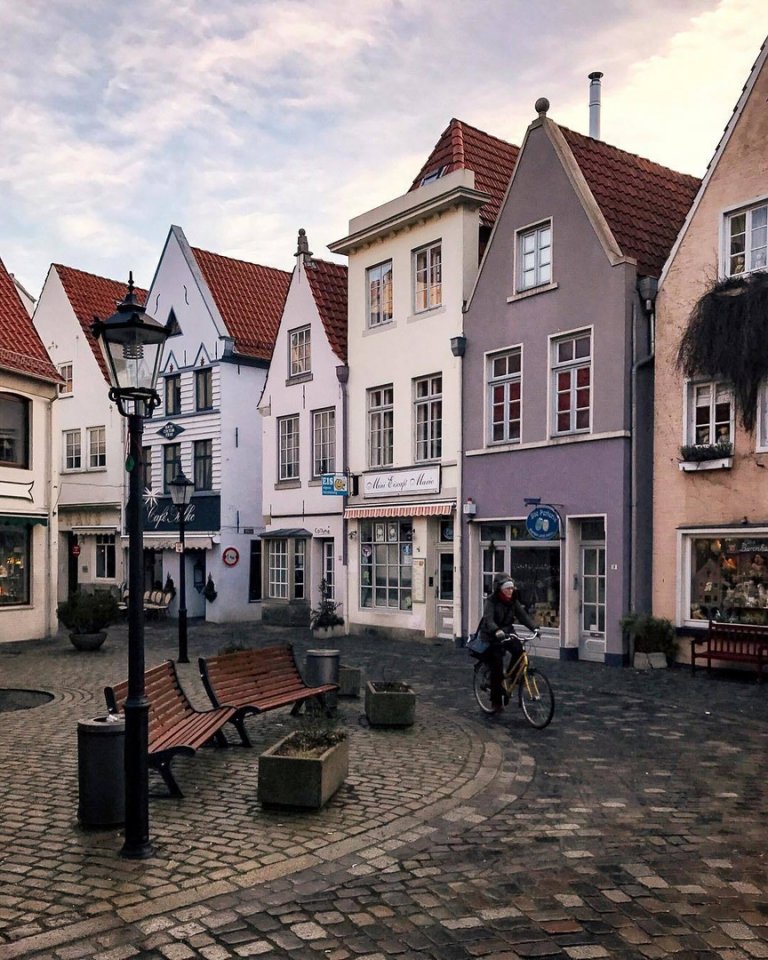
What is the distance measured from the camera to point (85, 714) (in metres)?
11.8

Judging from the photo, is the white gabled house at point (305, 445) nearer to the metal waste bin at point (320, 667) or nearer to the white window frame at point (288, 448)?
the white window frame at point (288, 448)

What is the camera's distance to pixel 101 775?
6.86 meters

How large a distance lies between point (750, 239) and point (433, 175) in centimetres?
939

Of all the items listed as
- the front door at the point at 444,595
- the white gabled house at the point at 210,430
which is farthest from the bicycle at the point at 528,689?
the white gabled house at the point at 210,430

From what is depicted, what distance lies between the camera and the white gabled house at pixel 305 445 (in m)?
25.0

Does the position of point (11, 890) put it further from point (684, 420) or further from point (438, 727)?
point (684, 420)

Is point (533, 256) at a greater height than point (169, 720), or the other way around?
point (533, 256)

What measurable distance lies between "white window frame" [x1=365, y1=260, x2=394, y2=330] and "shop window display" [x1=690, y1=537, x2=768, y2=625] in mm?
9946

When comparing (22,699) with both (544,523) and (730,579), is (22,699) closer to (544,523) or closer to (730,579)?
(544,523)

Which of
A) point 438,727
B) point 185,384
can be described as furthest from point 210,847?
point 185,384

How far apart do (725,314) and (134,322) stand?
11.8 meters

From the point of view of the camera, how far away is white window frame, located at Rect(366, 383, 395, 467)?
918 inches

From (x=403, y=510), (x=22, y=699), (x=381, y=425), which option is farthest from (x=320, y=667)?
(x=381, y=425)

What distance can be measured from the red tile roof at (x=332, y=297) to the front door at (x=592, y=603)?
9.28 meters
